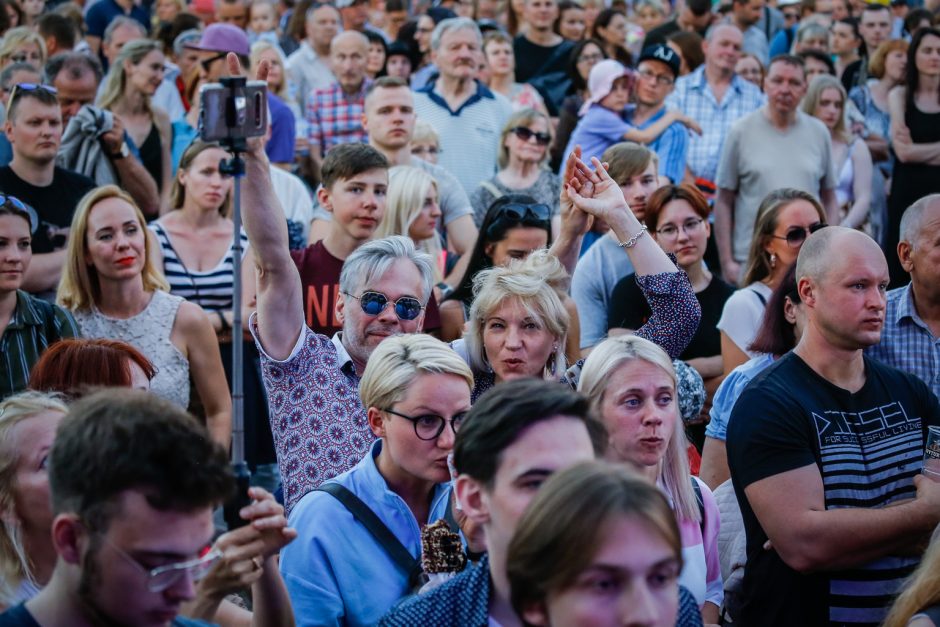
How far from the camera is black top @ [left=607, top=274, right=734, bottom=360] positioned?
237 inches

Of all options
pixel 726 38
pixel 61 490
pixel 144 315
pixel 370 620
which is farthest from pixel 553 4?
pixel 61 490

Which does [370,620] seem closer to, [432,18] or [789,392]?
[789,392]

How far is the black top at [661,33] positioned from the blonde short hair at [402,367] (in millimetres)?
8988

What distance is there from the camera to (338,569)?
3.39 meters

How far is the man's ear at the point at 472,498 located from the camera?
2.76 meters

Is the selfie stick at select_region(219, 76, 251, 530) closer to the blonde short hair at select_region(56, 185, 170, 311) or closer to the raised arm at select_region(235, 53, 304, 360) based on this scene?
the raised arm at select_region(235, 53, 304, 360)

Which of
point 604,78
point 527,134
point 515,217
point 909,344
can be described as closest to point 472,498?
point 909,344

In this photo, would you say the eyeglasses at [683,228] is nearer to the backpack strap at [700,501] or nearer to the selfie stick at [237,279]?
the backpack strap at [700,501]

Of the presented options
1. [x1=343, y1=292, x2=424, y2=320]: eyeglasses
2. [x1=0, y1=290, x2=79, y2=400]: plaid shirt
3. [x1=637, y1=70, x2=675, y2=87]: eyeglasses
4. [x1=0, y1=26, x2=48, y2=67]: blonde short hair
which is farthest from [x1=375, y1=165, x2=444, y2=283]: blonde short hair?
[x1=0, y1=26, x2=48, y2=67]: blonde short hair

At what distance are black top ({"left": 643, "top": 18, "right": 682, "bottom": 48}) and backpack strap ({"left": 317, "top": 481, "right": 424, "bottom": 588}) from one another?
30.9 feet

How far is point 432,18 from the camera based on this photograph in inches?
506

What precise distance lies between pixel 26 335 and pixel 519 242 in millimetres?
2294

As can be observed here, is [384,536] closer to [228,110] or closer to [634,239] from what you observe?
[228,110]

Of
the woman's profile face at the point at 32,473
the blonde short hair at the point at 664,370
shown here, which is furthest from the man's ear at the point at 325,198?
the woman's profile face at the point at 32,473
